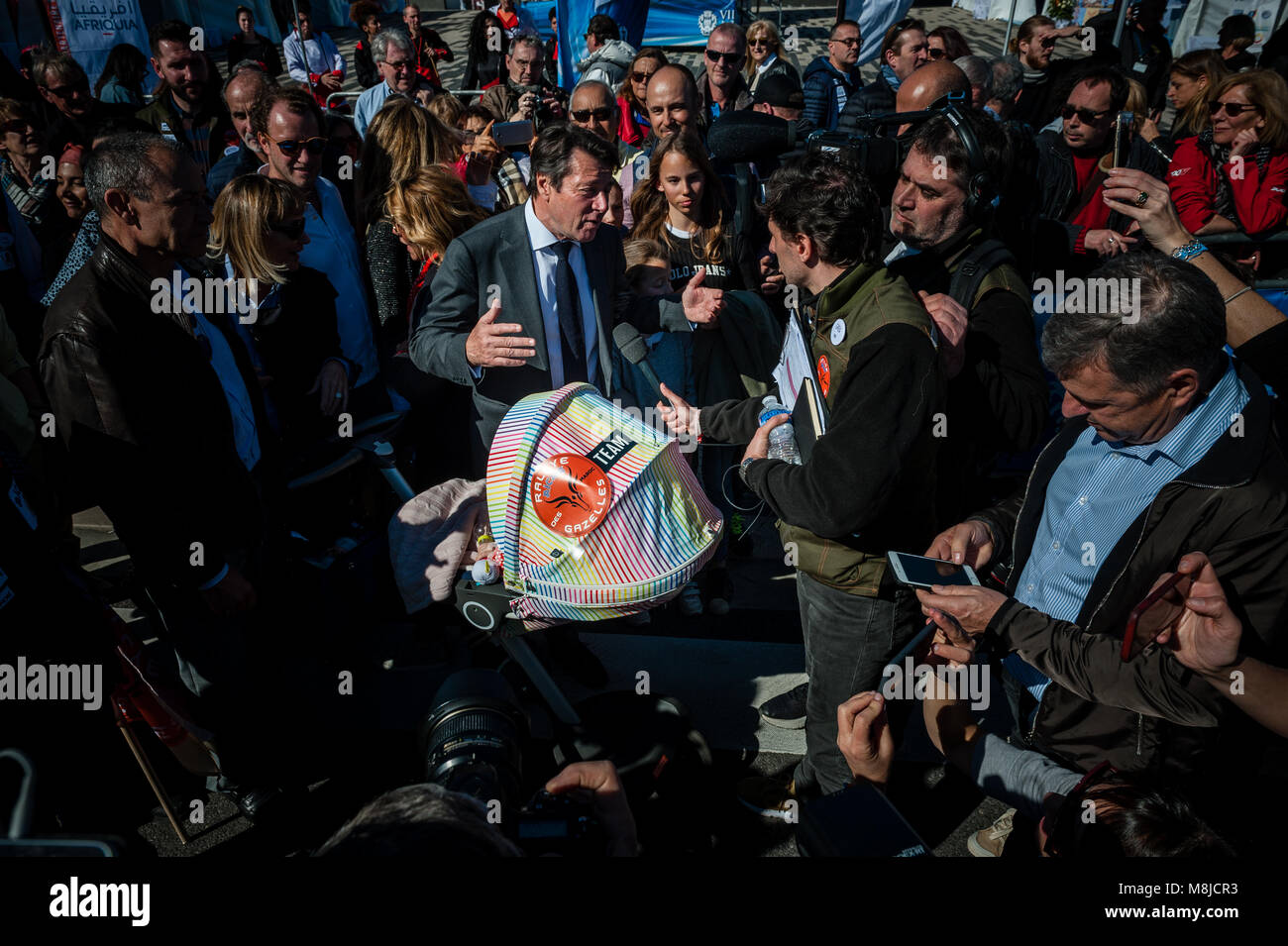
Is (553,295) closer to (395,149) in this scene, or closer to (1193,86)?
(395,149)

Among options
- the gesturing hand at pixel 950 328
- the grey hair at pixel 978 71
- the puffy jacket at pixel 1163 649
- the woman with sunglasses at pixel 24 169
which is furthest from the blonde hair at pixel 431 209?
the grey hair at pixel 978 71

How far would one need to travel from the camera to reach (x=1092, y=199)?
15.3 feet

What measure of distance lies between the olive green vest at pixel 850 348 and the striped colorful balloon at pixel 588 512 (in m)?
0.48

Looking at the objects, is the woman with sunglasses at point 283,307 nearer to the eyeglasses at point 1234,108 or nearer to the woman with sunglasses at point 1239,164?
the woman with sunglasses at point 1239,164

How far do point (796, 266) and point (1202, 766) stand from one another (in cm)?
166

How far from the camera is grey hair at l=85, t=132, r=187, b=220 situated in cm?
264

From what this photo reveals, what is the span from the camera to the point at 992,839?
2.80 meters

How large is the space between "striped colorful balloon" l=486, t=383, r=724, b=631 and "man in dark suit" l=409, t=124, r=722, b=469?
93cm

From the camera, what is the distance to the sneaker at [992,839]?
2785 mm

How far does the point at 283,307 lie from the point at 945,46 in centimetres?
567

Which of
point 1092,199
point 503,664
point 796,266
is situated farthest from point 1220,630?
point 1092,199

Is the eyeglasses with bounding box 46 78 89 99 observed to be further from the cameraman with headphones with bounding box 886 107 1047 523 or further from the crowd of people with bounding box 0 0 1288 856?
the cameraman with headphones with bounding box 886 107 1047 523

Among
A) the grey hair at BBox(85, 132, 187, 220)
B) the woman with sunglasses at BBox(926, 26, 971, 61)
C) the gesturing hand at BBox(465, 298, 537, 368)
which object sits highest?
the woman with sunglasses at BBox(926, 26, 971, 61)

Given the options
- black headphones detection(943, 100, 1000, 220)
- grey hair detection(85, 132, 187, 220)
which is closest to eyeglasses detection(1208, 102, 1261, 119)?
black headphones detection(943, 100, 1000, 220)
